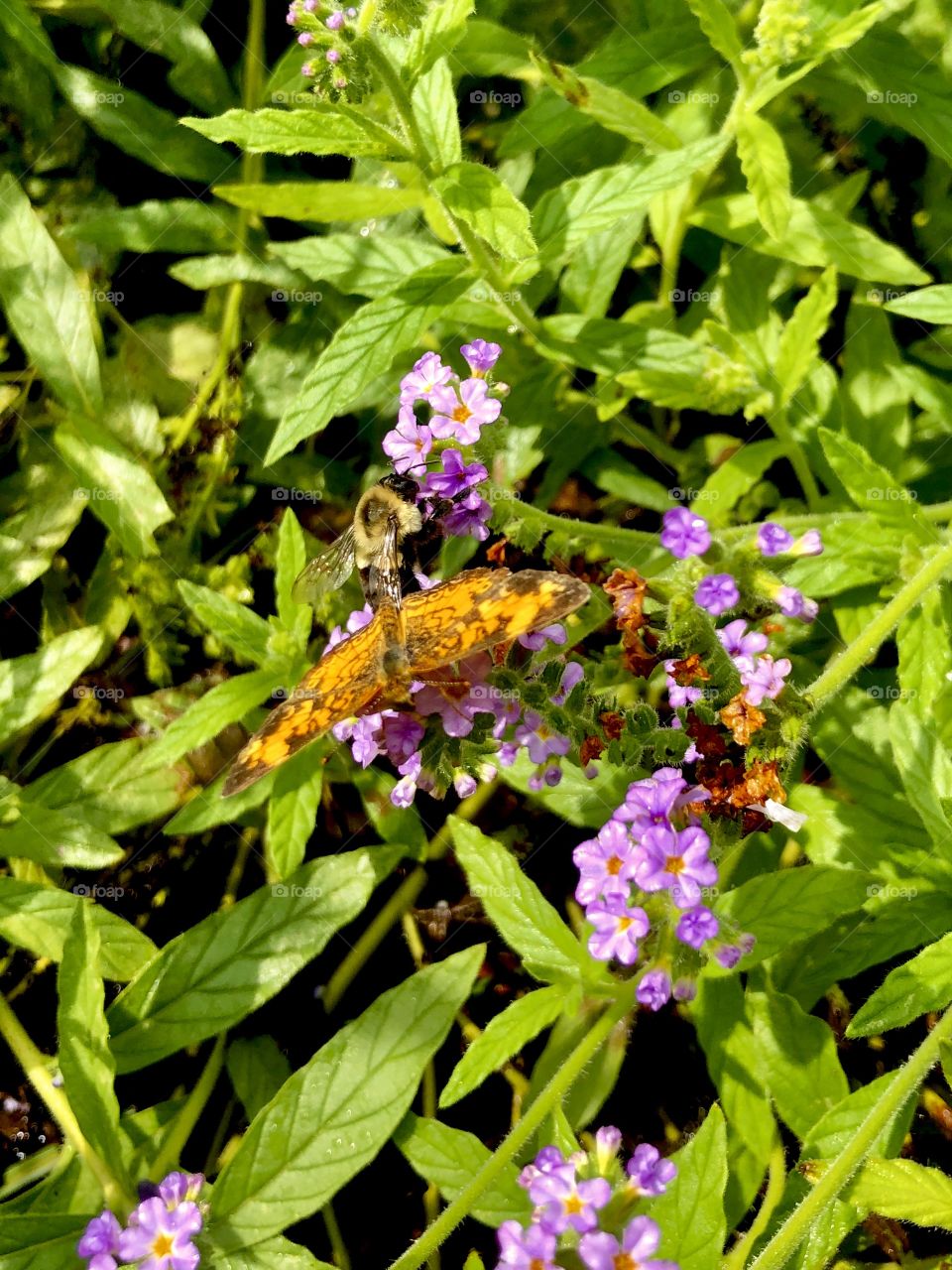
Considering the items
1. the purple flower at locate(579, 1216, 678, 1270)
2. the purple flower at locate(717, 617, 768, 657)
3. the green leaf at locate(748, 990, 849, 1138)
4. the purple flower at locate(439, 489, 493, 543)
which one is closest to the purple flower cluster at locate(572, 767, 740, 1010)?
the purple flower at locate(717, 617, 768, 657)

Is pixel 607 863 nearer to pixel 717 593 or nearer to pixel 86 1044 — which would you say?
pixel 717 593

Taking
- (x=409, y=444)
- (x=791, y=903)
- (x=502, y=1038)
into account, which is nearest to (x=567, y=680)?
(x=409, y=444)

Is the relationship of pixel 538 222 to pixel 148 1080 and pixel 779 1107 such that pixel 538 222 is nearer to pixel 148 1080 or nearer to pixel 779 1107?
A: pixel 779 1107

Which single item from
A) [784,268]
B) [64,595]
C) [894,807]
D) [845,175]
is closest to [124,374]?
[64,595]

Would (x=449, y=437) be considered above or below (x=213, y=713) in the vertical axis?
above

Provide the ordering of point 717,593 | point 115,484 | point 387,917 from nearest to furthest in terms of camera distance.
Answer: point 717,593 → point 387,917 → point 115,484
